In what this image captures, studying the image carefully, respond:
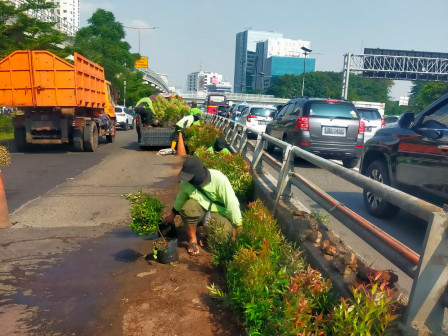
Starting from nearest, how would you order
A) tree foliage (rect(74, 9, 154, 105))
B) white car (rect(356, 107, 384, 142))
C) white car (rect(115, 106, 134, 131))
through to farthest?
white car (rect(356, 107, 384, 142)), white car (rect(115, 106, 134, 131)), tree foliage (rect(74, 9, 154, 105))

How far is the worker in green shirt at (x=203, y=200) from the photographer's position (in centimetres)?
441

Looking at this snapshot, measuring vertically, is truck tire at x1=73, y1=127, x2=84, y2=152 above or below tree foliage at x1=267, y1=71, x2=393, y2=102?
below

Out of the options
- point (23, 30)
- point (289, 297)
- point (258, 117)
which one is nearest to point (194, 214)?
point (289, 297)

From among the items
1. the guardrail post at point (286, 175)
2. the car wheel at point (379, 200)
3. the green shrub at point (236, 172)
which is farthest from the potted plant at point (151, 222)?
the car wheel at point (379, 200)

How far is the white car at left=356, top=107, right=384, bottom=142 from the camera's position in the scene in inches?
691

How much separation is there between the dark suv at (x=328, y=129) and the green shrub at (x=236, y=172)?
3904 mm

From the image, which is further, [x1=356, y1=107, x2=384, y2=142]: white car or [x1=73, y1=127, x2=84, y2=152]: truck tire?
[x1=356, y1=107, x2=384, y2=142]: white car

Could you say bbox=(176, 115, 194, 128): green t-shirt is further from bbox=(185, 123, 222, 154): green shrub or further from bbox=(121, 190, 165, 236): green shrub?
bbox=(121, 190, 165, 236): green shrub

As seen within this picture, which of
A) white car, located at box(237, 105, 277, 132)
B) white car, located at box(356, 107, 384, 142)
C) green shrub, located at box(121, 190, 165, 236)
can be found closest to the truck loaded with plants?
white car, located at box(237, 105, 277, 132)

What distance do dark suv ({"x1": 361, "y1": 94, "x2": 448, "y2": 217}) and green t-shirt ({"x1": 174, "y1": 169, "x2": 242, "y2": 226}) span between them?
57.4 inches

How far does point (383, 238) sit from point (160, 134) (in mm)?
12449

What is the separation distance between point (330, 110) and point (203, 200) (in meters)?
7.08

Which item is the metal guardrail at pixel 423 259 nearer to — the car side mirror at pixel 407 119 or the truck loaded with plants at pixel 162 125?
the car side mirror at pixel 407 119

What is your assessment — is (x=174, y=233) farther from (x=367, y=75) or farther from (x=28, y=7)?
(x=367, y=75)
